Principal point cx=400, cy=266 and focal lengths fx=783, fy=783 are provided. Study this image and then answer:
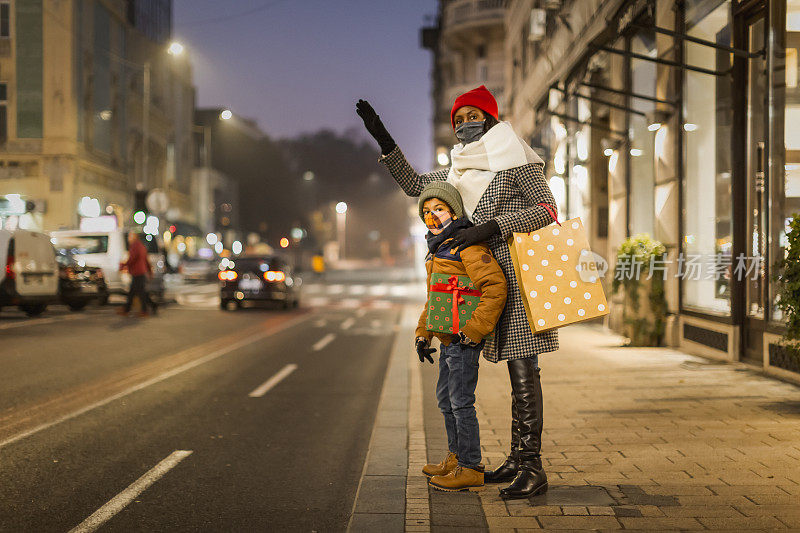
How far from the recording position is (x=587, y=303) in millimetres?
4504

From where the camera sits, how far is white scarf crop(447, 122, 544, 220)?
179 inches

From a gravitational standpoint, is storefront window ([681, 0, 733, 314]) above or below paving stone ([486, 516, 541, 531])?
above

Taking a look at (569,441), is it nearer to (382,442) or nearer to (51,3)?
(382,442)

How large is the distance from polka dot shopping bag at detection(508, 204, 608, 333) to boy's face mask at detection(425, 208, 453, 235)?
1.24ft

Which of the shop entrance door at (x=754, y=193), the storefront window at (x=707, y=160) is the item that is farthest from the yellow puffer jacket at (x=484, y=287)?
the storefront window at (x=707, y=160)

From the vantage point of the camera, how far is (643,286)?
12.4 meters

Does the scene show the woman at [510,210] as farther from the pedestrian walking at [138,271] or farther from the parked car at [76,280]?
the parked car at [76,280]

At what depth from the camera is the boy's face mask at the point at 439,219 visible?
4.50m

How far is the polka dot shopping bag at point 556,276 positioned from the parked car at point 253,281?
18.6 meters

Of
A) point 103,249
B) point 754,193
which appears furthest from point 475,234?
point 103,249

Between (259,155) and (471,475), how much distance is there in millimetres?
86808

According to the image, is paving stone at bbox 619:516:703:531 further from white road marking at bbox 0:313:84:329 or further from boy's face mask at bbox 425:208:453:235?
white road marking at bbox 0:313:84:329

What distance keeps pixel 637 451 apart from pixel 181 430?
12.6 ft

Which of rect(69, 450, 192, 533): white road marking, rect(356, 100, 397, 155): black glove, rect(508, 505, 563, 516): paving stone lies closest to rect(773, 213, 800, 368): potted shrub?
rect(508, 505, 563, 516): paving stone
